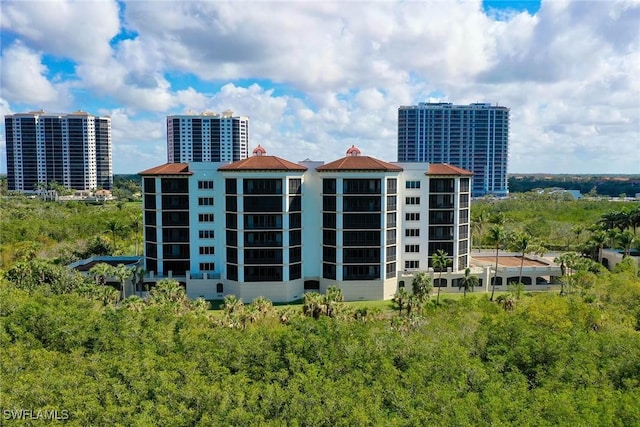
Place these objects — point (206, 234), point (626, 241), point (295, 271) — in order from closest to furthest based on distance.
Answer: point (295, 271), point (206, 234), point (626, 241)

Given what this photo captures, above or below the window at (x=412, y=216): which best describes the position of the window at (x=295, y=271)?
below

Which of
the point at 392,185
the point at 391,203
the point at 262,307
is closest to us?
the point at 262,307

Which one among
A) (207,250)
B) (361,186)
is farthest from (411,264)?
(207,250)

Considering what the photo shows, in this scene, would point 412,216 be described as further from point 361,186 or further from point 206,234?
point 206,234

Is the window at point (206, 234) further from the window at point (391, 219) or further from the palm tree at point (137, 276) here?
the window at point (391, 219)

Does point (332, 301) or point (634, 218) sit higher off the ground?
point (634, 218)

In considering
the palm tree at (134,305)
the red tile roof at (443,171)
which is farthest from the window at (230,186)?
the red tile roof at (443,171)

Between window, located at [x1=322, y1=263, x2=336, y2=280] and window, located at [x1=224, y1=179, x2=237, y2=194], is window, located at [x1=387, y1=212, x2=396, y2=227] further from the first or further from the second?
window, located at [x1=224, y1=179, x2=237, y2=194]

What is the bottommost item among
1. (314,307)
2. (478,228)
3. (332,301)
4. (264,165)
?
(314,307)
